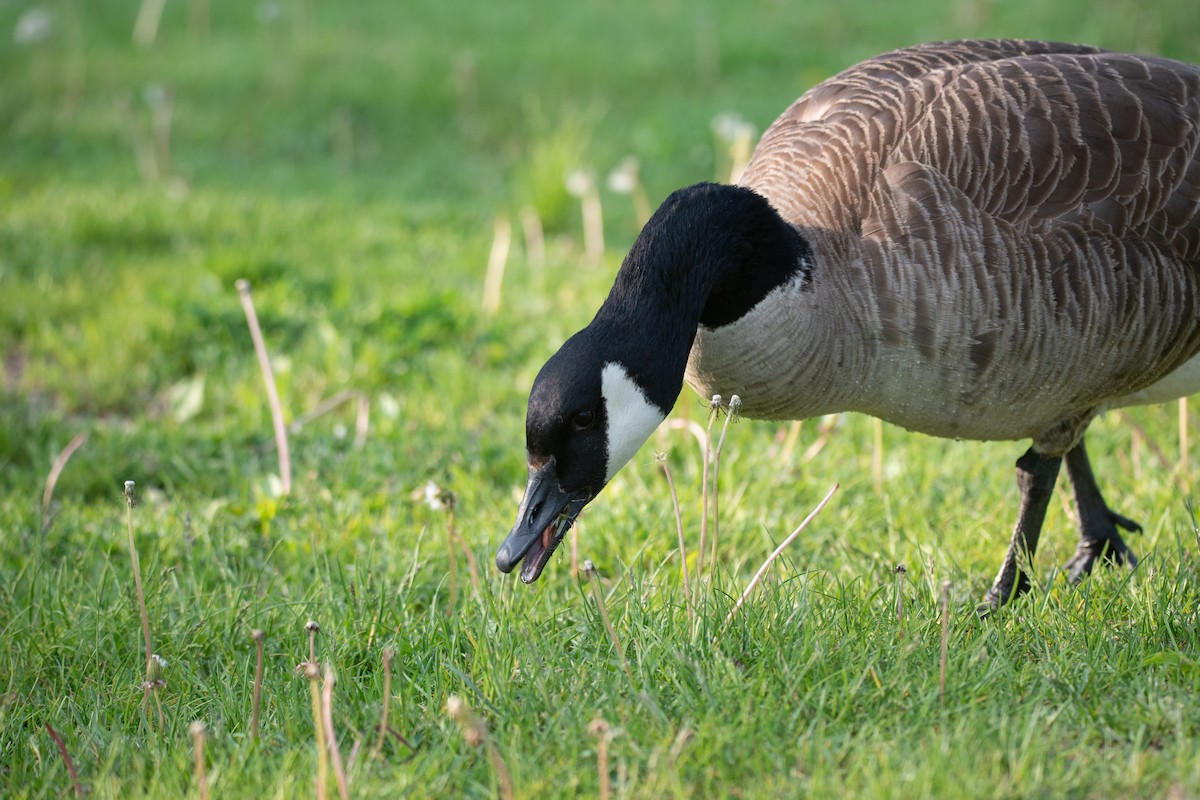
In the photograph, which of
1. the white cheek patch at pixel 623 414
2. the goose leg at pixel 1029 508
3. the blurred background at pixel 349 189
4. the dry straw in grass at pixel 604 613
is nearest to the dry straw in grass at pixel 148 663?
the dry straw in grass at pixel 604 613

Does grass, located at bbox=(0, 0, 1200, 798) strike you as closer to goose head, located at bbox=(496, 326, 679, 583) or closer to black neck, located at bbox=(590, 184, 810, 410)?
goose head, located at bbox=(496, 326, 679, 583)

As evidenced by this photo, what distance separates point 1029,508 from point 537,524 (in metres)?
1.66

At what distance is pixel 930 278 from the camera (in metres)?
3.37

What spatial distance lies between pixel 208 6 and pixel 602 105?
4.90m

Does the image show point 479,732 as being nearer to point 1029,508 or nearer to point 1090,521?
point 1029,508

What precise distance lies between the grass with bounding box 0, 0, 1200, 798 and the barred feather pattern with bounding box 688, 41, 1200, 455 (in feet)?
1.81

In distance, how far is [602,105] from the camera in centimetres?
978

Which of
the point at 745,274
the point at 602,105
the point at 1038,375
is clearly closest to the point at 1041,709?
the point at 1038,375

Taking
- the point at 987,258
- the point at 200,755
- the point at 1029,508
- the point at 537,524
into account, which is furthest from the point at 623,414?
the point at 1029,508

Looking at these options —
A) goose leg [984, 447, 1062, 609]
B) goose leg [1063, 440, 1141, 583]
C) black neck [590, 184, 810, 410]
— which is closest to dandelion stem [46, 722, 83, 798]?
black neck [590, 184, 810, 410]

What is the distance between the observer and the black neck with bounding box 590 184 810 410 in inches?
126

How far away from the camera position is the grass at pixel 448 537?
2805 mm

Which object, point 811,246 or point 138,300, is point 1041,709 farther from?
point 138,300

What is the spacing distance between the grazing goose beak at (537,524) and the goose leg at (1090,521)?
6.00 feet
